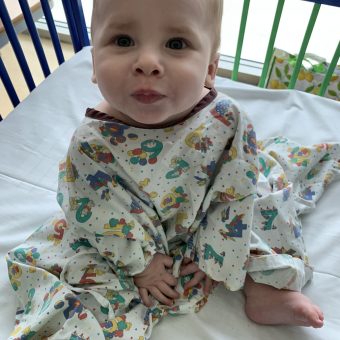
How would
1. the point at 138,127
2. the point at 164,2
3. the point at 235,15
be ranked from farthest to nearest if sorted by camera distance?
the point at 235,15
the point at 138,127
the point at 164,2

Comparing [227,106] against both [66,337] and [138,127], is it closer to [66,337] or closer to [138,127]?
[138,127]

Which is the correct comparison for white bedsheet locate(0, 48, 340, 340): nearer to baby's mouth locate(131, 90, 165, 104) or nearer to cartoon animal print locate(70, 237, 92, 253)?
cartoon animal print locate(70, 237, 92, 253)

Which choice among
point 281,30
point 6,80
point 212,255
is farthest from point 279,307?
point 281,30

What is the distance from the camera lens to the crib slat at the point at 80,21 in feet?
4.13

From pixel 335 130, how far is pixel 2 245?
87cm

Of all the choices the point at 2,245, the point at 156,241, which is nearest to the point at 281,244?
Result: the point at 156,241

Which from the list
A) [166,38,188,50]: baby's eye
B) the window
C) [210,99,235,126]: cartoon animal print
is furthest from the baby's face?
the window

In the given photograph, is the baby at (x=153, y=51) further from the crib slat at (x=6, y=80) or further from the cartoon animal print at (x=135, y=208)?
the crib slat at (x=6, y=80)

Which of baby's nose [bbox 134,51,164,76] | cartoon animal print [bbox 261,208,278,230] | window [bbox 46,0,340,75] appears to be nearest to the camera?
baby's nose [bbox 134,51,164,76]

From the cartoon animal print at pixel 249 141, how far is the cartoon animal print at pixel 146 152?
0.50 feet

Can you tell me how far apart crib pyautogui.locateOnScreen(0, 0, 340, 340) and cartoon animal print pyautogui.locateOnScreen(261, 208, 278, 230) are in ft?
0.45

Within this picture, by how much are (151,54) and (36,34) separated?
73cm

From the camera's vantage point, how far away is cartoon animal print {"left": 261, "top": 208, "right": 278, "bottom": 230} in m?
0.79

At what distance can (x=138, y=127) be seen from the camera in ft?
2.36
